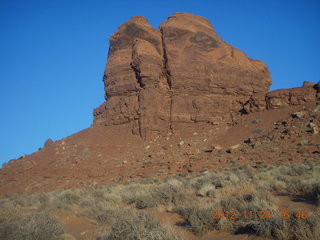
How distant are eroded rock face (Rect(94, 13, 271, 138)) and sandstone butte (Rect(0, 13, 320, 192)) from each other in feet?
0.38

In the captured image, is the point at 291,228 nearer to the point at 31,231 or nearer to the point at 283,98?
the point at 31,231

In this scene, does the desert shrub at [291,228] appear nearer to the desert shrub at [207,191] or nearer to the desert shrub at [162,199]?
the desert shrub at [162,199]

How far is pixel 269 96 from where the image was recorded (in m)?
33.8

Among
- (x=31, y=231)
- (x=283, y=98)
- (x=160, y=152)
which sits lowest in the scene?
(x=31, y=231)

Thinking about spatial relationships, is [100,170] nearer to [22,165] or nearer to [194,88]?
[22,165]

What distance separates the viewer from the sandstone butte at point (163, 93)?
30.5 metres

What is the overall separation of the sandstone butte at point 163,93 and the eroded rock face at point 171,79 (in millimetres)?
116

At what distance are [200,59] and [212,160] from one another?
1847 cm

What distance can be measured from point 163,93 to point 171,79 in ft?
6.85

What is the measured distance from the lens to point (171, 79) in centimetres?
3600

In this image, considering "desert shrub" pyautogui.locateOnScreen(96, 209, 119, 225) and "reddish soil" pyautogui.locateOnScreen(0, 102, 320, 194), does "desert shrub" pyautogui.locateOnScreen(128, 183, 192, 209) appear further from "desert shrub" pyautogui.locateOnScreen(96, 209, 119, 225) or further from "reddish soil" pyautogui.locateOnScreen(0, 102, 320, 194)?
"reddish soil" pyautogui.locateOnScreen(0, 102, 320, 194)

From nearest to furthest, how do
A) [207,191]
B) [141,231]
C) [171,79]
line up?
[141,231] < [207,191] < [171,79]
